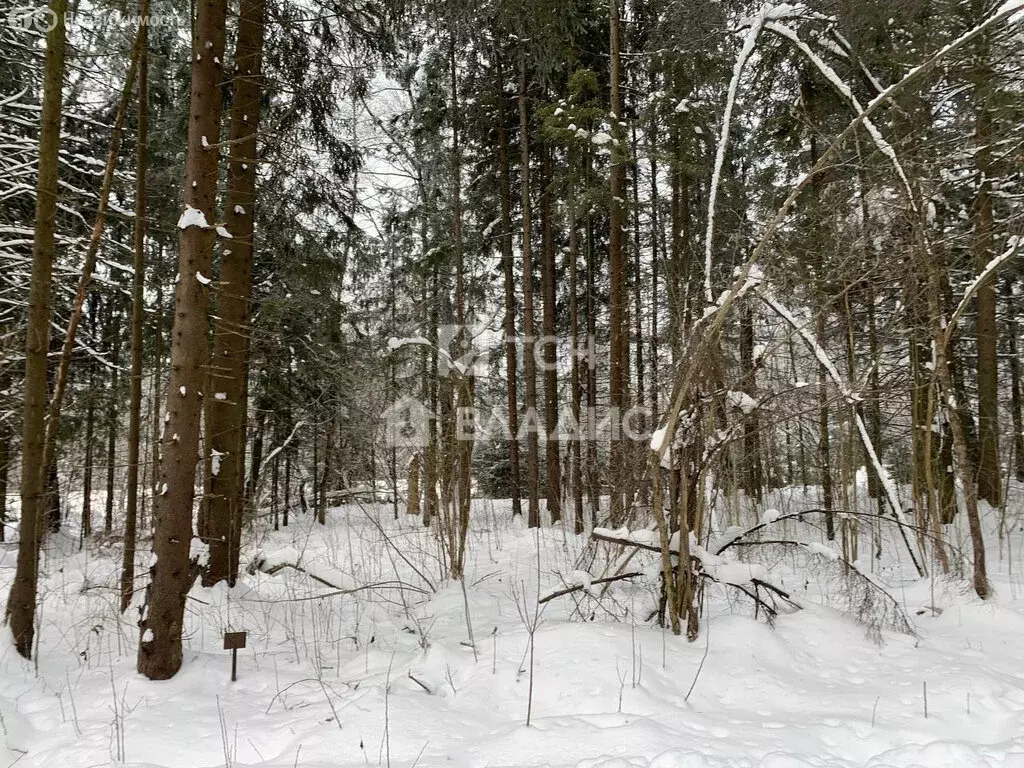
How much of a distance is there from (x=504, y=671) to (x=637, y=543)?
4.05 feet

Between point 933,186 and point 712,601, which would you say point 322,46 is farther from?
A: point 712,601

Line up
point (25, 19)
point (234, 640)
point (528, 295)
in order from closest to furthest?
point (234, 640) < point (25, 19) < point (528, 295)

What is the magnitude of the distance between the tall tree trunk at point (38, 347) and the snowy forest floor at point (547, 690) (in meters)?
0.36

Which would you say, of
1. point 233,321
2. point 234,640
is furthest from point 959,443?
point 233,321

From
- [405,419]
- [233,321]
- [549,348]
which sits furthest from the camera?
[405,419]

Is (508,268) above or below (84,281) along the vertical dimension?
above

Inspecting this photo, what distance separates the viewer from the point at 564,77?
1229cm

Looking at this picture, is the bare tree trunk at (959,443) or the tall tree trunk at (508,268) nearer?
the bare tree trunk at (959,443)

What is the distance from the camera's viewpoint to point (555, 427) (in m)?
11.9

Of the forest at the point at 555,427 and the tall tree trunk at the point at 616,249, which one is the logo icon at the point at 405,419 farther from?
the tall tree trunk at the point at 616,249

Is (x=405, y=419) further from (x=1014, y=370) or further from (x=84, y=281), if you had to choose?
(x=1014, y=370)

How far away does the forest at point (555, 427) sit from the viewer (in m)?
3.12

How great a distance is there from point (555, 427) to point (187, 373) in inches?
335

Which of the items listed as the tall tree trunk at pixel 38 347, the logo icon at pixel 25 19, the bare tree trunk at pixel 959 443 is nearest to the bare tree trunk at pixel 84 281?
the tall tree trunk at pixel 38 347
